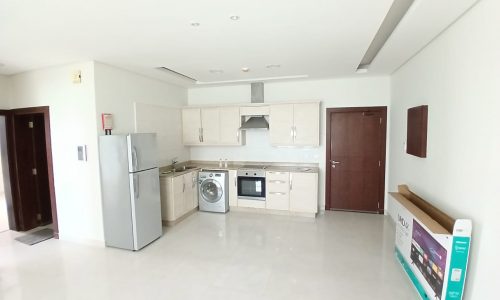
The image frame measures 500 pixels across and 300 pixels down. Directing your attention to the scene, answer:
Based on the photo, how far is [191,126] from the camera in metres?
5.47

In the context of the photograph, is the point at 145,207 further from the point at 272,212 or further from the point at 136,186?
the point at 272,212

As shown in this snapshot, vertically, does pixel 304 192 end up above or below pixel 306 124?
below

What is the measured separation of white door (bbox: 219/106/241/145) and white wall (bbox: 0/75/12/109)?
3500 millimetres

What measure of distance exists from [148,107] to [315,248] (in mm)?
3538

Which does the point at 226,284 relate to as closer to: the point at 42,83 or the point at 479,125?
the point at 479,125

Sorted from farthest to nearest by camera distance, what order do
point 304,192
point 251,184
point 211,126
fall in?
point 211,126, point 251,184, point 304,192

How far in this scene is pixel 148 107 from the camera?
14.4 ft

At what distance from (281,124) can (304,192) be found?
137 cm

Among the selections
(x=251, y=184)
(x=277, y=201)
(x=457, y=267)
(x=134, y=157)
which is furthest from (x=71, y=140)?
(x=457, y=267)

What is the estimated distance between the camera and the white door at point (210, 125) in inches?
209

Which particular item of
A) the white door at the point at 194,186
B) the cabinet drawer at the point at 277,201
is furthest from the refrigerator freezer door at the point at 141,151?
the cabinet drawer at the point at 277,201

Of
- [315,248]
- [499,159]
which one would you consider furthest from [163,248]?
[499,159]

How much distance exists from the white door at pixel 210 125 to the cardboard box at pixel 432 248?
11.6ft

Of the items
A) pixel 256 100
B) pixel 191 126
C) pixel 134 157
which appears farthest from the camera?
pixel 191 126
